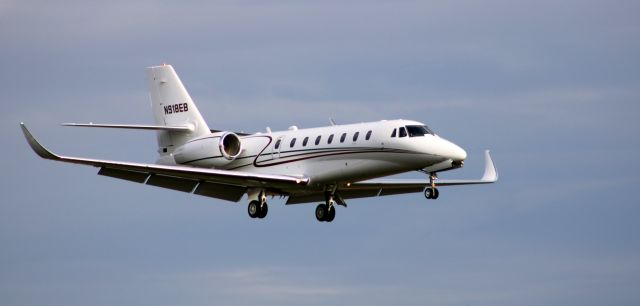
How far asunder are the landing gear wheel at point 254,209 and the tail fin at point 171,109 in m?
4.25

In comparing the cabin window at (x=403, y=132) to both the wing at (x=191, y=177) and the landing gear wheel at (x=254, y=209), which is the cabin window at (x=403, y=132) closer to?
the wing at (x=191, y=177)

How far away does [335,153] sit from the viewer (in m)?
49.9

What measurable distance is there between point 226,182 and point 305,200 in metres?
3.79

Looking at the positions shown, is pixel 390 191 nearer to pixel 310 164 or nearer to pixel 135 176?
pixel 310 164

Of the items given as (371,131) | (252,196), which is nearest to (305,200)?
(252,196)

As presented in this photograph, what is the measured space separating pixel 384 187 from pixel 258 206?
207 inches

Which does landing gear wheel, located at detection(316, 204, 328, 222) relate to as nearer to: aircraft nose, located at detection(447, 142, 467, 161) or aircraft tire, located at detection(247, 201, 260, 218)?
aircraft tire, located at detection(247, 201, 260, 218)

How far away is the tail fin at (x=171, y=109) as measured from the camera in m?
55.4

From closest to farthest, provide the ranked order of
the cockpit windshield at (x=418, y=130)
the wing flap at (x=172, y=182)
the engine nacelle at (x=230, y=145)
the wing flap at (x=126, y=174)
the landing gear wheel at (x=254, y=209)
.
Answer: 1. the cockpit windshield at (x=418, y=130)
2. the wing flap at (x=126, y=174)
3. the landing gear wheel at (x=254, y=209)
4. the wing flap at (x=172, y=182)
5. the engine nacelle at (x=230, y=145)

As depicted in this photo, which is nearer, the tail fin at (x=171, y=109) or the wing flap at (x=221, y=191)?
the wing flap at (x=221, y=191)

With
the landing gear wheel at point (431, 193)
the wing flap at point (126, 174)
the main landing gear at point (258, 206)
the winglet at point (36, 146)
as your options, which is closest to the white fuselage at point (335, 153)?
the main landing gear at point (258, 206)

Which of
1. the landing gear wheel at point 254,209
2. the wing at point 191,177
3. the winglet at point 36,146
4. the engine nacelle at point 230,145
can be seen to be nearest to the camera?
the winglet at point 36,146

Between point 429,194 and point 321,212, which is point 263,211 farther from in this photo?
point 429,194

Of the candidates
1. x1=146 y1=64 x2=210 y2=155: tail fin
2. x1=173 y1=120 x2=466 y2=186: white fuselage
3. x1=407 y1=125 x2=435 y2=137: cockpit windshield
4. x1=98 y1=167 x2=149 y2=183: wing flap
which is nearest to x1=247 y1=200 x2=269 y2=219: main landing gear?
x1=173 y1=120 x2=466 y2=186: white fuselage
